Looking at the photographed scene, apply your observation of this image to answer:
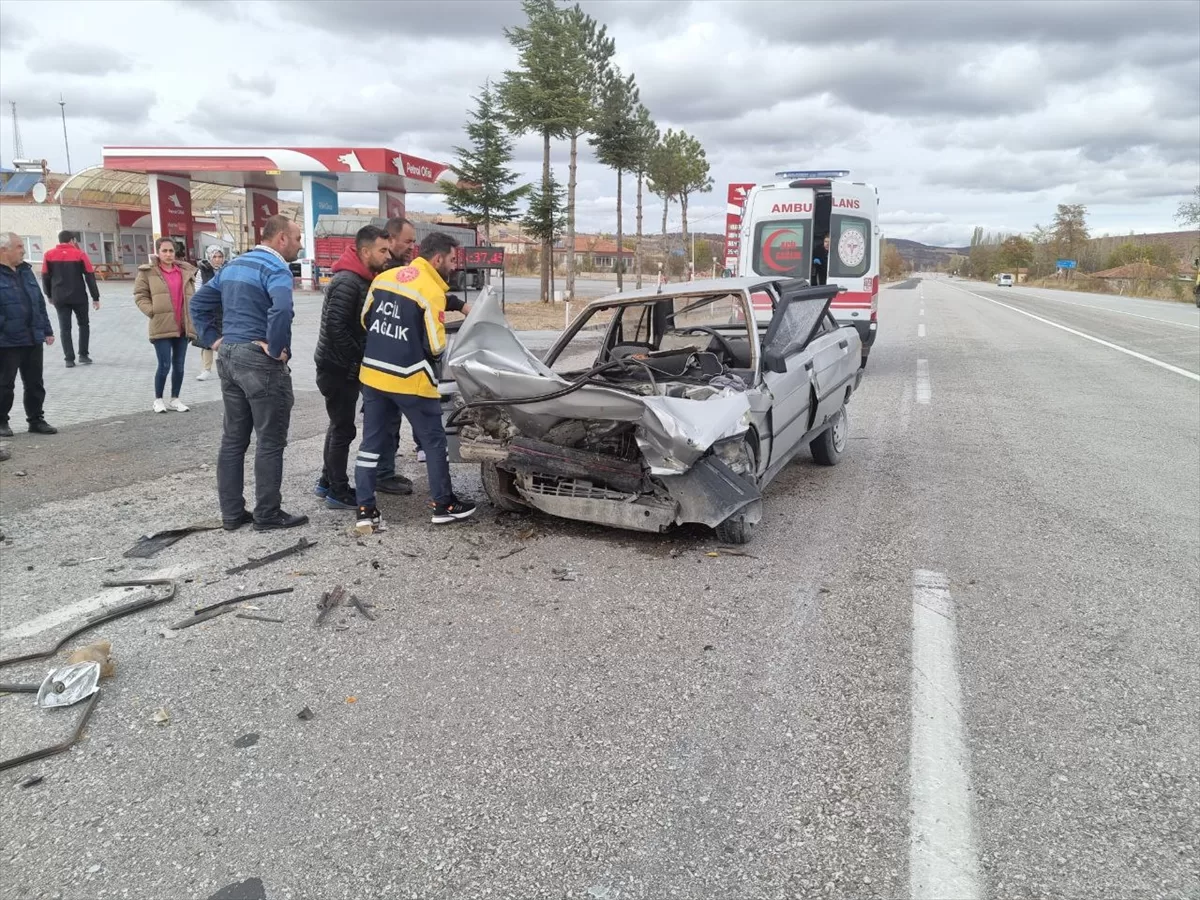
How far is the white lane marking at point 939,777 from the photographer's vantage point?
7.87 feet

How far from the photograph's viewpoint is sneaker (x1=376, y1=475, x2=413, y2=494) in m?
6.47

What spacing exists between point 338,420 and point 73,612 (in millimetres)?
2211

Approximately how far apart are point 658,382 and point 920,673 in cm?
275

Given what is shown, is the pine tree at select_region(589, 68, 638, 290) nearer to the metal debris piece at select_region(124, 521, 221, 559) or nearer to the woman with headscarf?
the woman with headscarf

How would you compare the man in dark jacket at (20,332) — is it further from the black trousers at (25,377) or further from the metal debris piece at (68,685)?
the metal debris piece at (68,685)

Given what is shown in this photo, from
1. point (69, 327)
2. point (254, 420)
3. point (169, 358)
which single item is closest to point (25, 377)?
point (169, 358)

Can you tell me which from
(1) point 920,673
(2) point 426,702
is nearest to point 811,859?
(1) point 920,673

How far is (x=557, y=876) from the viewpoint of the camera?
240cm

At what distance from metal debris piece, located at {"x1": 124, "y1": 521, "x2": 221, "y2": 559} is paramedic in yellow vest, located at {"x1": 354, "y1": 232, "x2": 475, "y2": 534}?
1.00m

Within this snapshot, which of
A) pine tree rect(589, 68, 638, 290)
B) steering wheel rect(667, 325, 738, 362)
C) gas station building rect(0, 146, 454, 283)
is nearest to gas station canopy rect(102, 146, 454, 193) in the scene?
gas station building rect(0, 146, 454, 283)

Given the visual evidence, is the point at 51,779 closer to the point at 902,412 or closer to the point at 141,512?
the point at 141,512

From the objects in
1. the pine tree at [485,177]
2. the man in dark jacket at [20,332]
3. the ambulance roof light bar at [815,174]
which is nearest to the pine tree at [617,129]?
the pine tree at [485,177]

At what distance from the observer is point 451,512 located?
566 centimetres

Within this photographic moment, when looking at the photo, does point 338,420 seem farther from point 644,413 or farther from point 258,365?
point 644,413
